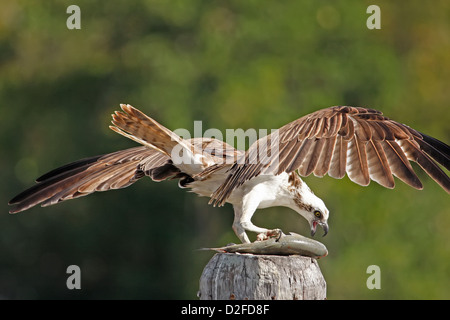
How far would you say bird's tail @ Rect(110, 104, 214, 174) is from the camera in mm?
6668

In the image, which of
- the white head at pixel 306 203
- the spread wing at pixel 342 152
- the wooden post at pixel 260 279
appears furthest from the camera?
the white head at pixel 306 203

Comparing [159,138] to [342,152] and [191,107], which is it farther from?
[191,107]

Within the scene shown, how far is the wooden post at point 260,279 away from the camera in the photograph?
219 inches

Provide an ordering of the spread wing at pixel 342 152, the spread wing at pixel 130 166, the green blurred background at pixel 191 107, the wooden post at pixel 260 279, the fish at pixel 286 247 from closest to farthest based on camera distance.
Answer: the wooden post at pixel 260 279 → the fish at pixel 286 247 → the spread wing at pixel 342 152 → the spread wing at pixel 130 166 → the green blurred background at pixel 191 107

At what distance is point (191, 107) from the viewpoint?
54.6ft

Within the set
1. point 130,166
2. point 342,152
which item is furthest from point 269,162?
point 130,166

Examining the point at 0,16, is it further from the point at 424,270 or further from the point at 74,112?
the point at 424,270

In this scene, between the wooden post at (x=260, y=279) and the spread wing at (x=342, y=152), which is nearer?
the wooden post at (x=260, y=279)

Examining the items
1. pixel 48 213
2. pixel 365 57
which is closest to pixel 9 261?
pixel 48 213

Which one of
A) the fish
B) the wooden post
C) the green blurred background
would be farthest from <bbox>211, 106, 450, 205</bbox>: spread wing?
the green blurred background

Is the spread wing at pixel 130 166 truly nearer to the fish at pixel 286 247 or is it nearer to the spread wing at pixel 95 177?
the spread wing at pixel 95 177

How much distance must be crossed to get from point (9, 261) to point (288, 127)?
14.7m

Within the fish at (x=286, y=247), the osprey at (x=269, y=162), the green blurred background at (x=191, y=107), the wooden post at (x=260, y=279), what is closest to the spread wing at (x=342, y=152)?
the osprey at (x=269, y=162)

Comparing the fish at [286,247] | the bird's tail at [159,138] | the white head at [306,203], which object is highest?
the bird's tail at [159,138]
